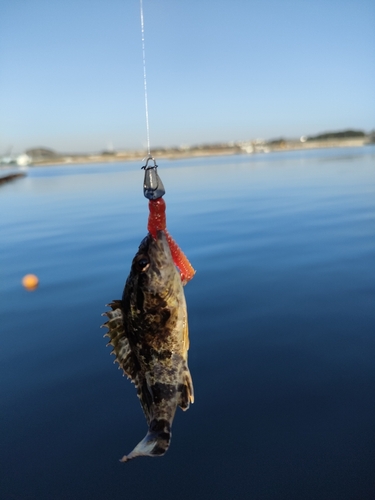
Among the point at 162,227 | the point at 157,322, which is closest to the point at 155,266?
the point at 162,227

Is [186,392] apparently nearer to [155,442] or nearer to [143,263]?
[155,442]

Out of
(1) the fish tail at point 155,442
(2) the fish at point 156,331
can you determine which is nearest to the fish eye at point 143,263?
(2) the fish at point 156,331

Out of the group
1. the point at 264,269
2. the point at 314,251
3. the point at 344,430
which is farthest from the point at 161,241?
the point at 314,251

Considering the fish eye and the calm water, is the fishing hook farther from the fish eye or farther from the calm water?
the calm water

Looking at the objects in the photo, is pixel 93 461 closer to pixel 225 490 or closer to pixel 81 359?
pixel 225 490

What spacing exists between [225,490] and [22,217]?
2416 centimetres

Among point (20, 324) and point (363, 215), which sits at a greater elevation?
point (363, 215)

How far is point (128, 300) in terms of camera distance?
132 inches

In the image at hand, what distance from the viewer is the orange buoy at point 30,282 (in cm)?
1226

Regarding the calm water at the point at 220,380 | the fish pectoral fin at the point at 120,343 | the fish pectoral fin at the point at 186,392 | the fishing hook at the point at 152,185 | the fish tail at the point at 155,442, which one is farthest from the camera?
the calm water at the point at 220,380

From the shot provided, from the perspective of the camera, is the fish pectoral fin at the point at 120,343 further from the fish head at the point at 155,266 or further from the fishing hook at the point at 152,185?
the fishing hook at the point at 152,185

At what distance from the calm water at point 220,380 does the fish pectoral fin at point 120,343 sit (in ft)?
8.27

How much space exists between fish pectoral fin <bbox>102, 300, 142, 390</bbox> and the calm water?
2.52 meters

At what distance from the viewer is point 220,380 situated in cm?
710
